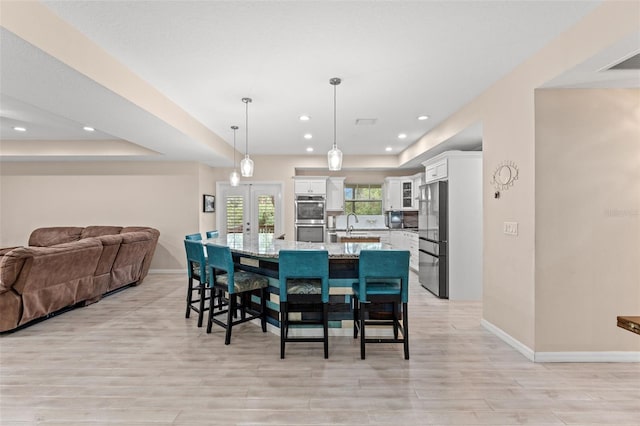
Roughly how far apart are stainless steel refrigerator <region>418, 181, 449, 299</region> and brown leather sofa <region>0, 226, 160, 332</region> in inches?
190

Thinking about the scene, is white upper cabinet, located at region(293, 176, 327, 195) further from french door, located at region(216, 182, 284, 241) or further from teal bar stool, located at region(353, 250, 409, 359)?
teal bar stool, located at region(353, 250, 409, 359)

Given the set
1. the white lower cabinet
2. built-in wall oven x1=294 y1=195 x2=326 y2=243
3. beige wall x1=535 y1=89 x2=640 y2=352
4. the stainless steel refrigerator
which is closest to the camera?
beige wall x1=535 y1=89 x2=640 y2=352

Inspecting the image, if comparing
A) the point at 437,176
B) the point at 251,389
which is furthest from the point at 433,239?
the point at 251,389

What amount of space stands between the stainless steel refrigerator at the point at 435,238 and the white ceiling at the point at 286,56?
3.17ft

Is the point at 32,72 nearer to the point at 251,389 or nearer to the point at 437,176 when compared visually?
the point at 251,389

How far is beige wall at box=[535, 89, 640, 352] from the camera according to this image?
273 cm

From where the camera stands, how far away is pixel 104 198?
6.70 meters

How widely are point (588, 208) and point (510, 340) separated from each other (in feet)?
4.72

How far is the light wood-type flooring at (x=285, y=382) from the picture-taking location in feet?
6.82

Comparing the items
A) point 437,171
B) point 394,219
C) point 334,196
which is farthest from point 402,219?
point 437,171

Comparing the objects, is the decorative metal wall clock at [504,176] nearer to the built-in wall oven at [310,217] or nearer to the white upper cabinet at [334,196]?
the built-in wall oven at [310,217]

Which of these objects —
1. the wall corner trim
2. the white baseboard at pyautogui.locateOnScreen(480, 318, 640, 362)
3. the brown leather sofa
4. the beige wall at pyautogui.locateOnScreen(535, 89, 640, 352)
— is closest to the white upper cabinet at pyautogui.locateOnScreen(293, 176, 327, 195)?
the brown leather sofa

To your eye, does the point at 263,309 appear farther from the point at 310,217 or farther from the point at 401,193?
the point at 401,193

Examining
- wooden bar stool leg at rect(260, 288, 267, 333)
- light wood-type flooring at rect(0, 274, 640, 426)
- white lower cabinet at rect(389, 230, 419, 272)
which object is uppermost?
white lower cabinet at rect(389, 230, 419, 272)
